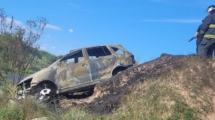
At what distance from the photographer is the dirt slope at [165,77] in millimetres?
8984

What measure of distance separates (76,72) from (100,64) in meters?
0.98

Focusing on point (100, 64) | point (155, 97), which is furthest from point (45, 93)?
point (155, 97)

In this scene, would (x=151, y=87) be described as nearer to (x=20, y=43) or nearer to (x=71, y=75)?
(x=71, y=75)

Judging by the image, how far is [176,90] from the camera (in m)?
8.81

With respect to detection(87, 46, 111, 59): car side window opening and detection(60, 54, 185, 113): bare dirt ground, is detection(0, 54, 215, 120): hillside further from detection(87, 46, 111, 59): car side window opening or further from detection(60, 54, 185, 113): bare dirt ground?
detection(87, 46, 111, 59): car side window opening

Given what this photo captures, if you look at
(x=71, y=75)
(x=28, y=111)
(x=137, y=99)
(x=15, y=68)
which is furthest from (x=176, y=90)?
(x=15, y=68)

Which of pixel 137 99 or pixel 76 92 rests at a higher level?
pixel 76 92

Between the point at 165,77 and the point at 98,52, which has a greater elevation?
the point at 98,52

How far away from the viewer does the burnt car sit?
12625mm

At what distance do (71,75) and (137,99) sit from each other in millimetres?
4613

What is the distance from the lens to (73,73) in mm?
12977

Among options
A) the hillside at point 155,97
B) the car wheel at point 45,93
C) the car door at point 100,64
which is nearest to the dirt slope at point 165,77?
the hillside at point 155,97

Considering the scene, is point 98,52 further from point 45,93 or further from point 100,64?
point 45,93

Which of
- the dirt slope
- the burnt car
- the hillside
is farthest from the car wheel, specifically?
the hillside
